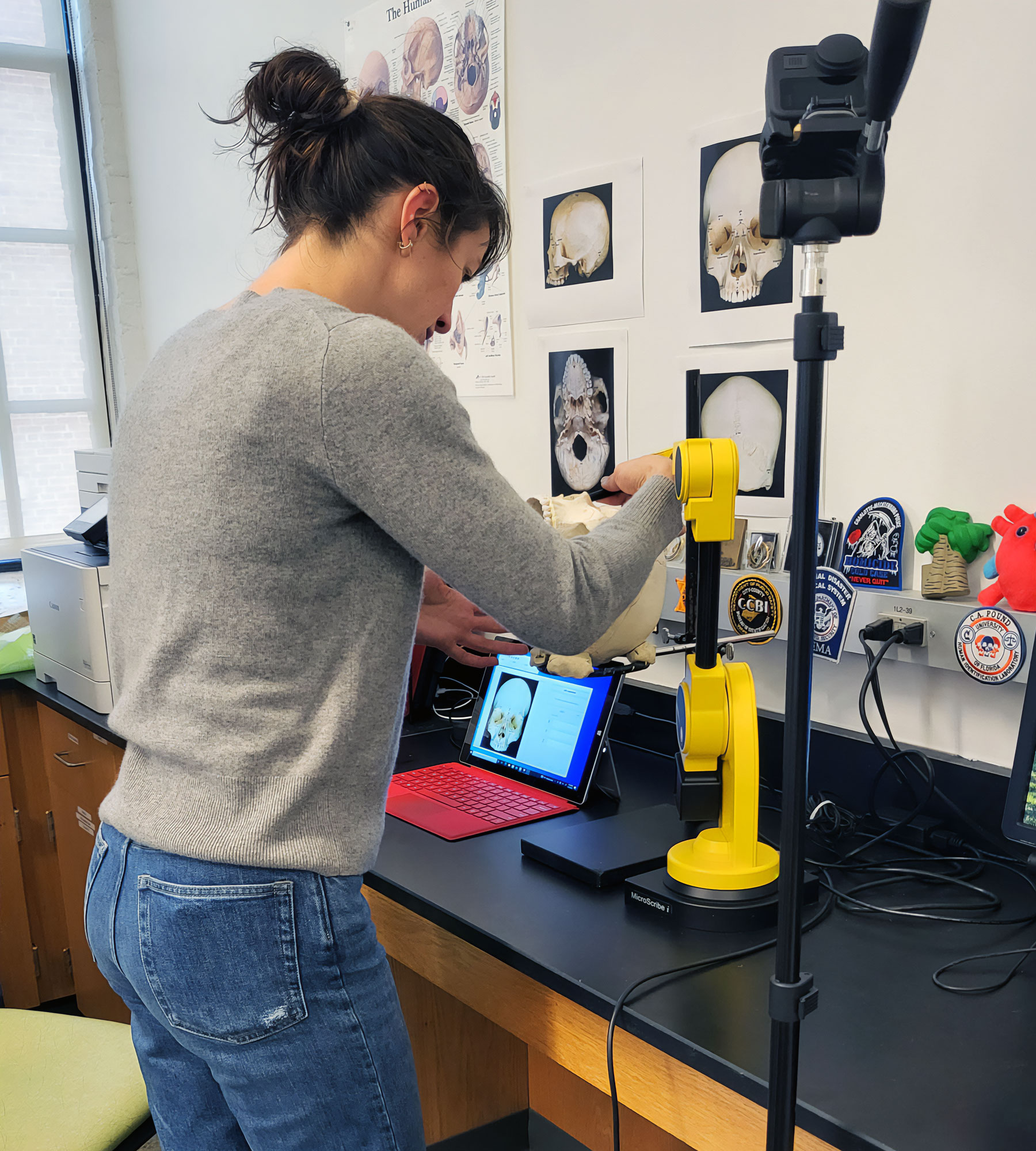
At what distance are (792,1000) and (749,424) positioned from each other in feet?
3.35

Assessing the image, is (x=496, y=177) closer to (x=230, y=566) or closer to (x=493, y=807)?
(x=493, y=807)

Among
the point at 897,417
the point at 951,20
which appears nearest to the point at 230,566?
the point at 897,417

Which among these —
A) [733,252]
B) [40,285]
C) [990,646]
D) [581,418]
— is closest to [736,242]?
[733,252]

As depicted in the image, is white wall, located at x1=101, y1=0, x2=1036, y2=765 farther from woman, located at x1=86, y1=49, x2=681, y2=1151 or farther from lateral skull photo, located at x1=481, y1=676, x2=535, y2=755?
woman, located at x1=86, y1=49, x2=681, y2=1151

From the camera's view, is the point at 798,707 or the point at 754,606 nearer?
the point at 798,707

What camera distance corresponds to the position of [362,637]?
849 mm

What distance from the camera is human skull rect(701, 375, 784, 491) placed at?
149 centimetres

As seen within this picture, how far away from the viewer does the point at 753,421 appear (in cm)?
151

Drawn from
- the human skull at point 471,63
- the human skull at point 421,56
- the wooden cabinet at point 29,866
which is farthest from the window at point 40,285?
the human skull at point 471,63

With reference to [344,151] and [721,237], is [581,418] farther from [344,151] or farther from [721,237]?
[344,151]

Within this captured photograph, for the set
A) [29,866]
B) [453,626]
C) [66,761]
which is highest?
[453,626]

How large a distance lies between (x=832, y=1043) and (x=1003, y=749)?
58cm

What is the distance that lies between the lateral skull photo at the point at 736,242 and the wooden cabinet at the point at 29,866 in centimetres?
177

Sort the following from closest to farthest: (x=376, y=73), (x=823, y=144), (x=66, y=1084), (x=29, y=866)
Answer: (x=823, y=144) < (x=66, y=1084) < (x=376, y=73) < (x=29, y=866)
